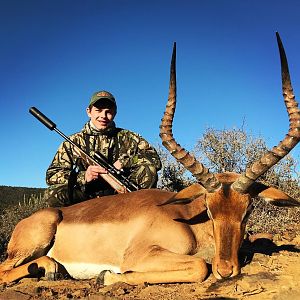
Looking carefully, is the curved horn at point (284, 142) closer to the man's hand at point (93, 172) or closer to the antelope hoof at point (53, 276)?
the antelope hoof at point (53, 276)

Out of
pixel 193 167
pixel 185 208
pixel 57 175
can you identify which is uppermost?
pixel 57 175

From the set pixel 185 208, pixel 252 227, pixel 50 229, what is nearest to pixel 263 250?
pixel 185 208

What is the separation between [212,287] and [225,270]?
21 cm

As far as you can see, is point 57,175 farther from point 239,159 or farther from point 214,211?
point 239,159

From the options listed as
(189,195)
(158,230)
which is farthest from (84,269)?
(189,195)

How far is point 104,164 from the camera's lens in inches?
305

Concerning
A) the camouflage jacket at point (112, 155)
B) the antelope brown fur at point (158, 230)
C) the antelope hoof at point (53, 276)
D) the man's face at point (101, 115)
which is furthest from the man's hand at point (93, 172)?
the antelope hoof at point (53, 276)

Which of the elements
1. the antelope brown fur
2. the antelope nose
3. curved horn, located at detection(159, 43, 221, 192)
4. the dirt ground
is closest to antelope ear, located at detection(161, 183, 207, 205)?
the antelope brown fur

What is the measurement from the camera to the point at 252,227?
798 cm

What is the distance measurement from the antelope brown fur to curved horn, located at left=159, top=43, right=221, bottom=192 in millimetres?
11

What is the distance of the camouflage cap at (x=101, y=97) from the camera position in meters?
8.26

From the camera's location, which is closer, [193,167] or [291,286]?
[291,286]

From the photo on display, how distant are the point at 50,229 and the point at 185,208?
188cm

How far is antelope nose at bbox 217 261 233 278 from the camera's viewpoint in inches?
166
